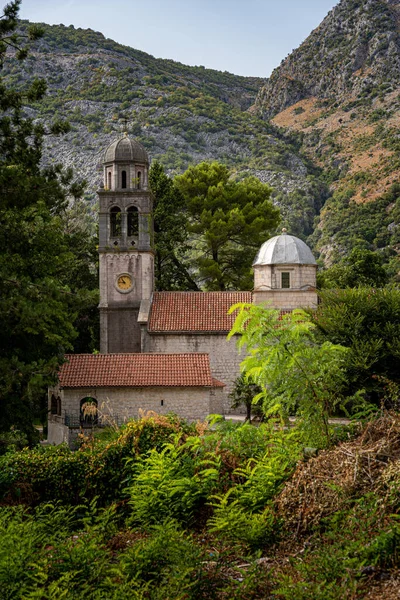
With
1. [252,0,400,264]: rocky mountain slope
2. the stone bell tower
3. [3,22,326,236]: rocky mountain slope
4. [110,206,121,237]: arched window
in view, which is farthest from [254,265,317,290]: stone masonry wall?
[3,22,326,236]: rocky mountain slope

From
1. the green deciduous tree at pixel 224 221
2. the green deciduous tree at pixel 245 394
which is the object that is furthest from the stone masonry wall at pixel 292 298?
the green deciduous tree at pixel 224 221

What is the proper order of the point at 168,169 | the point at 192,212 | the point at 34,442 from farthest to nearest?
the point at 168,169 < the point at 192,212 < the point at 34,442

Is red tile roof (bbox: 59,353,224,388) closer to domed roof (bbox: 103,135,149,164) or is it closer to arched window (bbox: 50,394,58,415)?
arched window (bbox: 50,394,58,415)

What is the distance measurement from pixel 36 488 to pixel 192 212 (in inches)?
1193

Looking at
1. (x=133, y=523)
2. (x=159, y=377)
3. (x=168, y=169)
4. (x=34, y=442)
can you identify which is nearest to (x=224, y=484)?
(x=133, y=523)

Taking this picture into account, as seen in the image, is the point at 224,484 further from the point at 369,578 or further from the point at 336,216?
the point at 336,216

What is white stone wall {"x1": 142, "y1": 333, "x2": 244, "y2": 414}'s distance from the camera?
30297 mm

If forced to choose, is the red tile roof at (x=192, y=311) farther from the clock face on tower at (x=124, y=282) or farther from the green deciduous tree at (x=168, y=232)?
the green deciduous tree at (x=168, y=232)

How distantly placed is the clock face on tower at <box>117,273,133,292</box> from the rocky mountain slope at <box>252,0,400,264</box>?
38.9 m

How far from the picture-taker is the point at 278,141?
100375 millimetres

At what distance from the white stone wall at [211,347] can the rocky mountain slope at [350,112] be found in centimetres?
3902

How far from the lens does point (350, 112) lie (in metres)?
106

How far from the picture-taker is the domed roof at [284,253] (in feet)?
104

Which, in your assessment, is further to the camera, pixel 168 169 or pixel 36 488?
pixel 168 169
